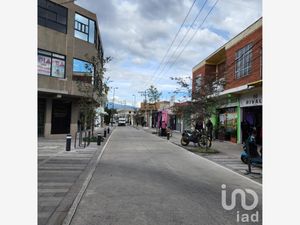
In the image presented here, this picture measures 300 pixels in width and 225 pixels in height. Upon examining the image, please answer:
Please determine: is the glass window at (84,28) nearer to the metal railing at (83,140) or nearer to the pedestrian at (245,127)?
the metal railing at (83,140)

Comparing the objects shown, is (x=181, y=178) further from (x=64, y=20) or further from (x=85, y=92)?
(x=64, y=20)

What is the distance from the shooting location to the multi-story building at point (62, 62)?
2222cm

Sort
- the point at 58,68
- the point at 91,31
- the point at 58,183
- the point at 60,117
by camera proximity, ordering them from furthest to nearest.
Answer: the point at 91,31
the point at 60,117
the point at 58,68
the point at 58,183

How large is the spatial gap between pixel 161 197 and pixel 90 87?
16048mm

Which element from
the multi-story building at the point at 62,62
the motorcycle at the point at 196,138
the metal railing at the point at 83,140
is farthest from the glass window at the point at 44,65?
the motorcycle at the point at 196,138

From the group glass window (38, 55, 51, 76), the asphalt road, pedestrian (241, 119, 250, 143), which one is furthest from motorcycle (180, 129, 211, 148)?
glass window (38, 55, 51, 76)

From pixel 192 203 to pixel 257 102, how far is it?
1451 cm

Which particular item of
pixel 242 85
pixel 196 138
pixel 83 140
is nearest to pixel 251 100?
pixel 242 85

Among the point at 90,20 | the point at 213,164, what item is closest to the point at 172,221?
the point at 213,164

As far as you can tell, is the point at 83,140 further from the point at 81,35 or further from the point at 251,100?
the point at 251,100

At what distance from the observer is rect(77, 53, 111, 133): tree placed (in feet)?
69.5

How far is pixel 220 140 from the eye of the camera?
84.0ft

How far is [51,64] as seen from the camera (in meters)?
22.7

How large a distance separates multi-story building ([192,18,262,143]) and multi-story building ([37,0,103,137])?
9660 millimetres
